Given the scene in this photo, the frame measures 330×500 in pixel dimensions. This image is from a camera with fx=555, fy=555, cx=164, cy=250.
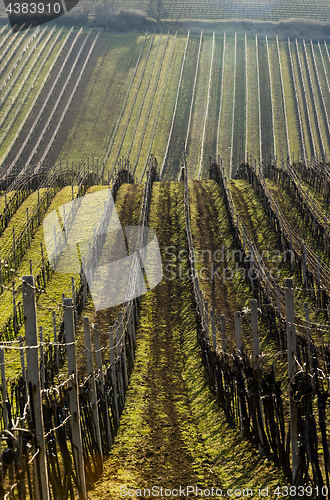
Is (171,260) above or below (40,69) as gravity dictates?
below

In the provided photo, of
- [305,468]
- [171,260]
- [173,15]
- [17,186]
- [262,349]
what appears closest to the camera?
[305,468]

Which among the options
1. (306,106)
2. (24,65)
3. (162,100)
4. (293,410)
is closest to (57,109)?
(162,100)

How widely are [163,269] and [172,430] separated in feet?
29.9

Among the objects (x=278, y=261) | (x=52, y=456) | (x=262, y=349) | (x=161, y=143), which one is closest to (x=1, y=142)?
(x=161, y=143)

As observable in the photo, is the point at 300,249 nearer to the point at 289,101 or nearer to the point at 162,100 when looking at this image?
the point at 289,101

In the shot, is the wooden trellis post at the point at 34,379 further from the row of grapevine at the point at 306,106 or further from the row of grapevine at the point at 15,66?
the row of grapevine at the point at 15,66

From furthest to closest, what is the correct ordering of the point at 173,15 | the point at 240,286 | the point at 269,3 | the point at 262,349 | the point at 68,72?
1. the point at 269,3
2. the point at 173,15
3. the point at 68,72
4. the point at 240,286
5. the point at 262,349

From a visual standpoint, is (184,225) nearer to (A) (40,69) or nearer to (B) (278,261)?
(B) (278,261)

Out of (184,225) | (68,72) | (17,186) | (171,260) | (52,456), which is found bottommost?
(52,456)

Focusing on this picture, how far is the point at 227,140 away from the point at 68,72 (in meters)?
17.4

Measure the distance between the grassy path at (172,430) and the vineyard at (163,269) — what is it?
4cm

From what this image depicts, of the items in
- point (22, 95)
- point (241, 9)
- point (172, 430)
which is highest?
point (241, 9)

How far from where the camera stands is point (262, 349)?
12.2m

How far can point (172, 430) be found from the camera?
30.5 feet
